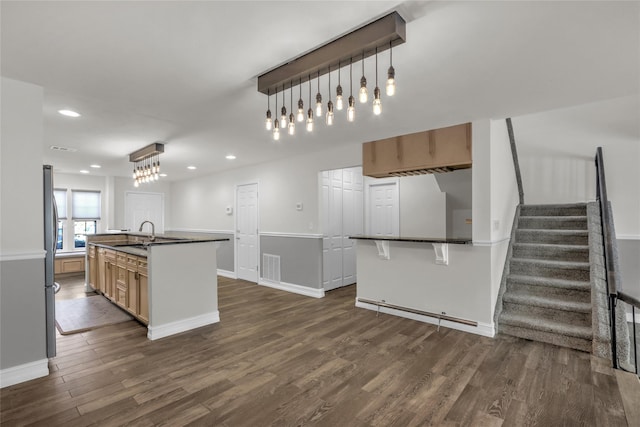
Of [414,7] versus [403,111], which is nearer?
[414,7]

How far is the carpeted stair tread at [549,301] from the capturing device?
3434 mm

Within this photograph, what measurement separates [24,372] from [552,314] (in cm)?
512

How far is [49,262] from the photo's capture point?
9.41 feet

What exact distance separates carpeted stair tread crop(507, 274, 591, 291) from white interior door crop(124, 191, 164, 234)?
850 cm

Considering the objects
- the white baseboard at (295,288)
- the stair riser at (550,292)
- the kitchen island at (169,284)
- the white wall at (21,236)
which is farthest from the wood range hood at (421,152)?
the white wall at (21,236)

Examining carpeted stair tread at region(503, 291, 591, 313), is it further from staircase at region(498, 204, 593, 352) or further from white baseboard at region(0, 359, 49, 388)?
white baseboard at region(0, 359, 49, 388)

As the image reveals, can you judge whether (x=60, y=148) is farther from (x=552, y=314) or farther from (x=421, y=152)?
(x=552, y=314)

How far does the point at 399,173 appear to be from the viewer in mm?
4254

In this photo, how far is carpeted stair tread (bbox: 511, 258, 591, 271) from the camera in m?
3.77

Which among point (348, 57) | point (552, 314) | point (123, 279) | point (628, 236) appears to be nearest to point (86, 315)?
point (123, 279)

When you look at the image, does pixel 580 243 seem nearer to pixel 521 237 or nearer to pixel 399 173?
pixel 521 237

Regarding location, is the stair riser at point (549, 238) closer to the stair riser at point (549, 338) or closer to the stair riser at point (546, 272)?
the stair riser at point (546, 272)

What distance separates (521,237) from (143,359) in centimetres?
493

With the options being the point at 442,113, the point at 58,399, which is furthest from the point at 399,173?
the point at 58,399
